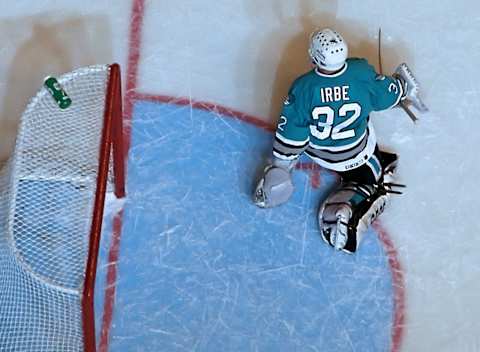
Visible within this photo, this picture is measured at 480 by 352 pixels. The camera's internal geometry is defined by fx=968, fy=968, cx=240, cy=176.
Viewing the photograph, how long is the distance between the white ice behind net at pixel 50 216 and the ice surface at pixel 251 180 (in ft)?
0.82

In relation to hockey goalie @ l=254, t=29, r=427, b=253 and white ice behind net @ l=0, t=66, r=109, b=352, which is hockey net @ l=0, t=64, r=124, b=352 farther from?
hockey goalie @ l=254, t=29, r=427, b=253

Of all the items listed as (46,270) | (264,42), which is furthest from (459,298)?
(46,270)

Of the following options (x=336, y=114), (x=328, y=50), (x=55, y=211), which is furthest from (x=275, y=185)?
(x=55, y=211)

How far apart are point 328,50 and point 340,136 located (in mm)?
196

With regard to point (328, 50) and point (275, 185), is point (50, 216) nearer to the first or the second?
point (275, 185)

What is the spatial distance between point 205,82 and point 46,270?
0.65m

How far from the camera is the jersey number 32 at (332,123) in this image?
1835 mm

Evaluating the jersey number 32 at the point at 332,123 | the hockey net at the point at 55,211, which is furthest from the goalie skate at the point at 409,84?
the hockey net at the point at 55,211

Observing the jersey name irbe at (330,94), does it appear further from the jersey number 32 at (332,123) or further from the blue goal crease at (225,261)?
the blue goal crease at (225,261)

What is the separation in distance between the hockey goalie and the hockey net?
0.34 metres

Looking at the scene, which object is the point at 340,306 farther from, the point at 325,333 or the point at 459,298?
the point at 459,298

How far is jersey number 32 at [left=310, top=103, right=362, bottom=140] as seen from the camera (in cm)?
183

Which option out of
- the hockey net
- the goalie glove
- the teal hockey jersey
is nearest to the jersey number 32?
the teal hockey jersey

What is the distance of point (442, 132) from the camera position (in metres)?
2.12
